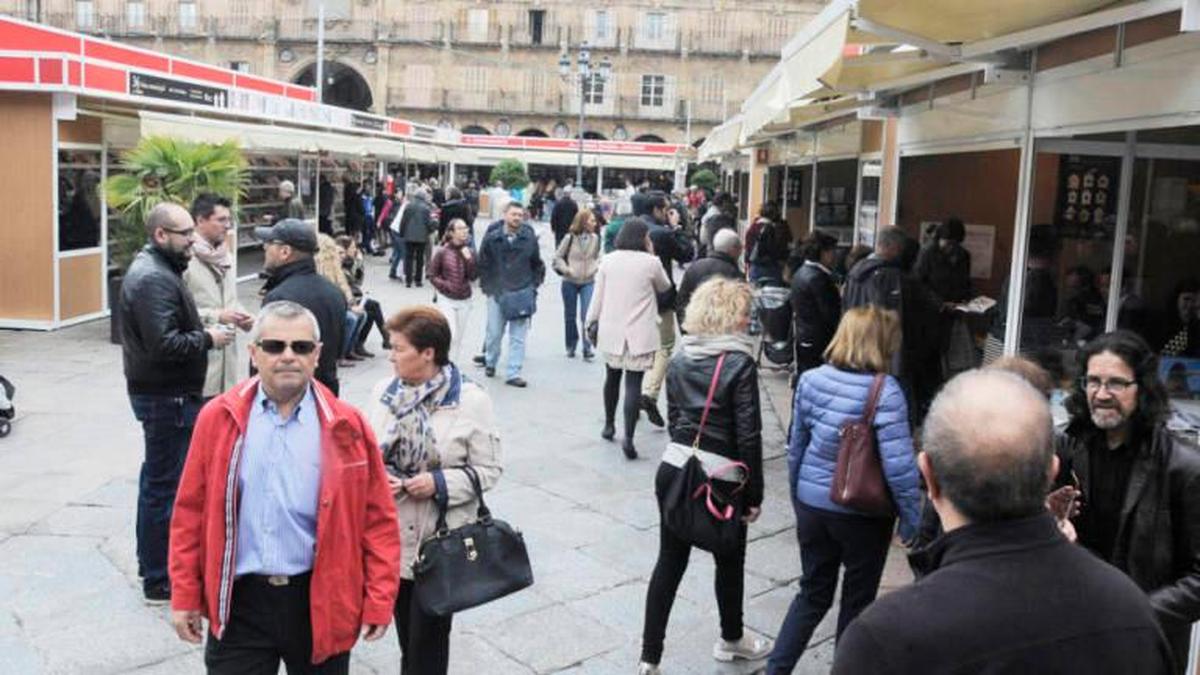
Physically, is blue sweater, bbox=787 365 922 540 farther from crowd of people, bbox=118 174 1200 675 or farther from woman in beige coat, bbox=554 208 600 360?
woman in beige coat, bbox=554 208 600 360

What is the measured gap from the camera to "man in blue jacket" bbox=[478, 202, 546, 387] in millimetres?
10078

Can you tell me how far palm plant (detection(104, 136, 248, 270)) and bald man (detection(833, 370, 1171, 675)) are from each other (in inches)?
424

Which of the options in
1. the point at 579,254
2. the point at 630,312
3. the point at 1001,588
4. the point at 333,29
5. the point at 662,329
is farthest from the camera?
the point at 333,29

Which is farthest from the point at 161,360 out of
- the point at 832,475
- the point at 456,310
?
the point at 456,310

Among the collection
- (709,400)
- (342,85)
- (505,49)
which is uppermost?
(505,49)

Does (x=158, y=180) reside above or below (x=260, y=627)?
above

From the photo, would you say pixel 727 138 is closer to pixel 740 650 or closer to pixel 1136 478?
pixel 740 650

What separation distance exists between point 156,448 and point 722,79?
51.2m

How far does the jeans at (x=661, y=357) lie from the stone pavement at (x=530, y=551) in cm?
31

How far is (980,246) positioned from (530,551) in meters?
4.77

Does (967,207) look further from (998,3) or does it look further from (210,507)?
(210,507)

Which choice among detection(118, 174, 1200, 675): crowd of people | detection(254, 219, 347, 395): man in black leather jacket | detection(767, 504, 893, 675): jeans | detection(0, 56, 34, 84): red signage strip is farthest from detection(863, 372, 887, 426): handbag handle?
detection(0, 56, 34, 84): red signage strip

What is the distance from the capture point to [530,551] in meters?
5.88

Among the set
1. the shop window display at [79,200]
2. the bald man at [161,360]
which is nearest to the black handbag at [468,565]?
the bald man at [161,360]
